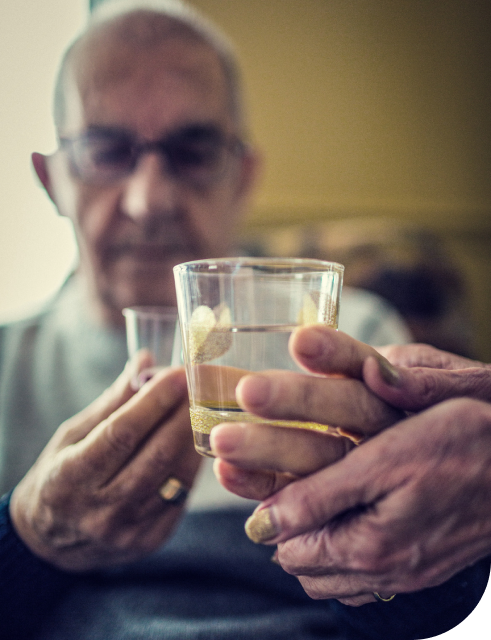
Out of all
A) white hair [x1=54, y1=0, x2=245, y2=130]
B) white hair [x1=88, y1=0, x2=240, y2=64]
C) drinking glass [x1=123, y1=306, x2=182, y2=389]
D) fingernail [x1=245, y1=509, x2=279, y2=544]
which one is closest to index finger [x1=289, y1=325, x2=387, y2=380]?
fingernail [x1=245, y1=509, x2=279, y2=544]

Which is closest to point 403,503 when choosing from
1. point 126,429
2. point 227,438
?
point 227,438

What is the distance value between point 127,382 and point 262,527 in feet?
0.92

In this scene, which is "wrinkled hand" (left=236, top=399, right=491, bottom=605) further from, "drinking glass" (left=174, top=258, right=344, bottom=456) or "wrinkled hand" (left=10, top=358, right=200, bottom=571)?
"wrinkled hand" (left=10, top=358, right=200, bottom=571)

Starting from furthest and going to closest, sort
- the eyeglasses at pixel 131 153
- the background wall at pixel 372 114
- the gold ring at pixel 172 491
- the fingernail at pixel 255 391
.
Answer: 1. the background wall at pixel 372 114
2. the eyeglasses at pixel 131 153
3. the gold ring at pixel 172 491
4. the fingernail at pixel 255 391

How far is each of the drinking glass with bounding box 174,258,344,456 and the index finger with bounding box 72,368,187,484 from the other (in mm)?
135

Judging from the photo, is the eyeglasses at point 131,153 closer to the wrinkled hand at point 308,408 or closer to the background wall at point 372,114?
the wrinkled hand at point 308,408

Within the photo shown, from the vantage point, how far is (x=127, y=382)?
57 cm

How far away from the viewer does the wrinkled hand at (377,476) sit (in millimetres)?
321

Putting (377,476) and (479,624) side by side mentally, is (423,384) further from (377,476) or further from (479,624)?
(479,624)

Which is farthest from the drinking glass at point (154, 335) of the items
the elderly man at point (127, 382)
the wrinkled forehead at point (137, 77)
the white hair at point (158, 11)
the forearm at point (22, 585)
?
the white hair at point (158, 11)

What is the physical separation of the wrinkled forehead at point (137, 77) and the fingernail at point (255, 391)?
0.80 metres

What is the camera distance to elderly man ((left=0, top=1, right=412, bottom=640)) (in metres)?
0.51

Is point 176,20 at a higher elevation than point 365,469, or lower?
higher

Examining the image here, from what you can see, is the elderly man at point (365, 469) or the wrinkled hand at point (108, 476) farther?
the wrinkled hand at point (108, 476)
